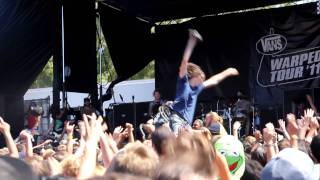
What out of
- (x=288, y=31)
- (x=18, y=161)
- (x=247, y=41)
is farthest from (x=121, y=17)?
(x=18, y=161)

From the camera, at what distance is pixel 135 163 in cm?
199

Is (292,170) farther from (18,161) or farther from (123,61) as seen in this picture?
(123,61)

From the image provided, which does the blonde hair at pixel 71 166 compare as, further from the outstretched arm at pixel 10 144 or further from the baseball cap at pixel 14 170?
the baseball cap at pixel 14 170

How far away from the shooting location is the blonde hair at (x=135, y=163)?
1971mm

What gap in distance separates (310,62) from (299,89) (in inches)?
41.5

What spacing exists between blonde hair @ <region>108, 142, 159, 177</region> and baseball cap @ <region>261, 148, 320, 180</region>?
483 mm

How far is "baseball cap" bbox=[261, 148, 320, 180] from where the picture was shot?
2193mm

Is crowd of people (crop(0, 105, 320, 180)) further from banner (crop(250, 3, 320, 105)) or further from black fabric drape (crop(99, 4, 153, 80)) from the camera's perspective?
black fabric drape (crop(99, 4, 153, 80))

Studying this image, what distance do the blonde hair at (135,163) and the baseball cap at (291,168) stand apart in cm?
48

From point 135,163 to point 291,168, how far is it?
2.13ft

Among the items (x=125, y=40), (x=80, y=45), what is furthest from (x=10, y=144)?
(x=125, y=40)

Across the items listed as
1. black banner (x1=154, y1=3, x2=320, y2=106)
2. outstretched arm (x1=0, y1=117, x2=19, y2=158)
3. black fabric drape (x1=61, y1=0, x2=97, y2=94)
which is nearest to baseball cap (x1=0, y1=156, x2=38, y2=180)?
outstretched arm (x1=0, y1=117, x2=19, y2=158)

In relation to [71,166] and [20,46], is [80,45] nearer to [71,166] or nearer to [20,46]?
[20,46]

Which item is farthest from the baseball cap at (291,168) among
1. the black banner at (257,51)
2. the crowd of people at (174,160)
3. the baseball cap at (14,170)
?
the black banner at (257,51)
